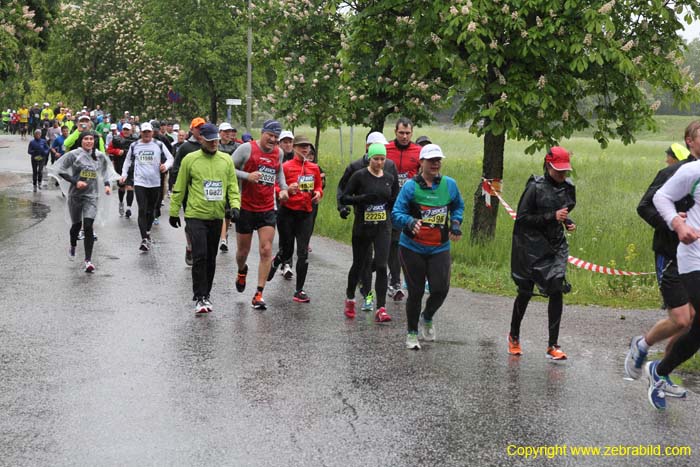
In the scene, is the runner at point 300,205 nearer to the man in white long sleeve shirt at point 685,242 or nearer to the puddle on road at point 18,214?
the man in white long sleeve shirt at point 685,242

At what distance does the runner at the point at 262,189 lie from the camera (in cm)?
1081

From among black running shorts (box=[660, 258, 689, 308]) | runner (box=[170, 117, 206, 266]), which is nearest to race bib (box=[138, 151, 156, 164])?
runner (box=[170, 117, 206, 266])

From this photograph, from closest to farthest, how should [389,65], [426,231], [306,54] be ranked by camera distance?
[426,231] → [389,65] → [306,54]

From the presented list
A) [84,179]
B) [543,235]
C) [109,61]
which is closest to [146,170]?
[84,179]

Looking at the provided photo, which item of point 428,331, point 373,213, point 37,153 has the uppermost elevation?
point 373,213

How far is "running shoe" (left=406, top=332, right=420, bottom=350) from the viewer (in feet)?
28.9

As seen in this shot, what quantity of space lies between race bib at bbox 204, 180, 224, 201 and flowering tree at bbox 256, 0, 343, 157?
1579 cm

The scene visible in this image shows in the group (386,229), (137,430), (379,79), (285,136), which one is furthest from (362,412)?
(379,79)

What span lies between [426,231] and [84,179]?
6.24m

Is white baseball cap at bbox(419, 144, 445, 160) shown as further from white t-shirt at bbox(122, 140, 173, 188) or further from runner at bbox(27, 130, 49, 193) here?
runner at bbox(27, 130, 49, 193)

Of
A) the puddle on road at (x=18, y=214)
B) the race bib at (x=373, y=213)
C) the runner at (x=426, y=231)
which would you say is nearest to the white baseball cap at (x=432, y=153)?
the runner at (x=426, y=231)

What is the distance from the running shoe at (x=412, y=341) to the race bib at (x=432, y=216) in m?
0.98

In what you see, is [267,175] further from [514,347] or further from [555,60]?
[555,60]

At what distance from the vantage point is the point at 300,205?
11188 mm
